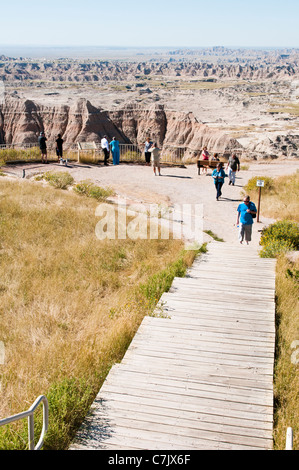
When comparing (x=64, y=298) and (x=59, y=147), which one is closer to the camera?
(x=64, y=298)

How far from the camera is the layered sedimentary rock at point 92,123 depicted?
203 feet

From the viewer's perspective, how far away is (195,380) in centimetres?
569

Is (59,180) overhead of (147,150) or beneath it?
beneath

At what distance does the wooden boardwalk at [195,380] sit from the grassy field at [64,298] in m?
0.31

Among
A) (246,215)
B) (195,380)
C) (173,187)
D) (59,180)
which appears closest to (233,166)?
(173,187)

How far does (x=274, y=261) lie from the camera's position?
10023mm

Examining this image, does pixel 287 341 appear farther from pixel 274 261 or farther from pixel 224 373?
pixel 274 261

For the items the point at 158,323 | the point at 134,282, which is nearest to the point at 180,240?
the point at 134,282

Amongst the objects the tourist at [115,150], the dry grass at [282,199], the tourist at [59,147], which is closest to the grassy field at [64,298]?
the dry grass at [282,199]

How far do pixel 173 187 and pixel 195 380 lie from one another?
1322cm

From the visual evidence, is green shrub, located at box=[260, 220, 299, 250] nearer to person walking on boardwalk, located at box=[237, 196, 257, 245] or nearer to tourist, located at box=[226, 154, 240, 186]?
person walking on boardwalk, located at box=[237, 196, 257, 245]

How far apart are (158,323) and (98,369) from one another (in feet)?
4.45

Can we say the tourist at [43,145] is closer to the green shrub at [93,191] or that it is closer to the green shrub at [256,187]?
the green shrub at [93,191]

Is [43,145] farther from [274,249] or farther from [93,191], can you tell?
[274,249]
